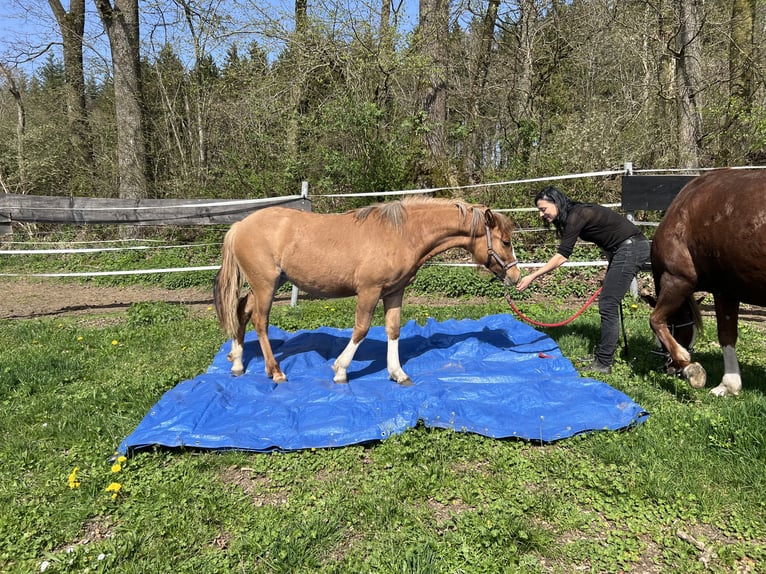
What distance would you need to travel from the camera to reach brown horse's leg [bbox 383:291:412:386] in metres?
4.33

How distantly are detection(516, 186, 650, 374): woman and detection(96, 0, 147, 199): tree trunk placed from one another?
1101 centimetres

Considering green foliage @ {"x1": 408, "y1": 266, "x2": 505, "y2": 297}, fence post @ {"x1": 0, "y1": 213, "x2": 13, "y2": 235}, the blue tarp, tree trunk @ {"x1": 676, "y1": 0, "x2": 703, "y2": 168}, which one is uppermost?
tree trunk @ {"x1": 676, "y1": 0, "x2": 703, "y2": 168}

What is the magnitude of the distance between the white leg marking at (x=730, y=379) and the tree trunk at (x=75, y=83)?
15052 millimetres

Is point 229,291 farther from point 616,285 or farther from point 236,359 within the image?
point 616,285

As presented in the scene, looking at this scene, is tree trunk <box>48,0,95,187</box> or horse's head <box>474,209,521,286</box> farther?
tree trunk <box>48,0,95,187</box>

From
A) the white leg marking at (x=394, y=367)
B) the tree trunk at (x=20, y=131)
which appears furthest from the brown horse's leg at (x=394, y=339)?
the tree trunk at (x=20, y=131)

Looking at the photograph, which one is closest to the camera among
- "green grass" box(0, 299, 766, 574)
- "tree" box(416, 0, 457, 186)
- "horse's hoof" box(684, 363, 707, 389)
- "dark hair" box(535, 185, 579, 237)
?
"green grass" box(0, 299, 766, 574)

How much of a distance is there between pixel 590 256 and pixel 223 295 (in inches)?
256

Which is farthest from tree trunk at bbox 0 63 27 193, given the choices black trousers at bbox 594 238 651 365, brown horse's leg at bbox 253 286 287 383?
black trousers at bbox 594 238 651 365

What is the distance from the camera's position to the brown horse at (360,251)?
428cm

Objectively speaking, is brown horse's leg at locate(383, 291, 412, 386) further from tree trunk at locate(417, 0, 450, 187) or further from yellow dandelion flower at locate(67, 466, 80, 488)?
tree trunk at locate(417, 0, 450, 187)

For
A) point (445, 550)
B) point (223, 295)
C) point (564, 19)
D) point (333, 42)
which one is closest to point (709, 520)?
point (445, 550)

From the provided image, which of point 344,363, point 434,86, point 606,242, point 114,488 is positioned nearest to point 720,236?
point 606,242

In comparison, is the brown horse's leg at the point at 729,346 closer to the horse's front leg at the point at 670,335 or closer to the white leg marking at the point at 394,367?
the horse's front leg at the point at 670,335
